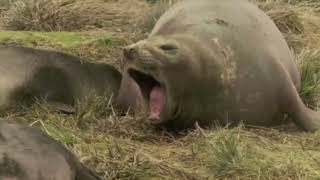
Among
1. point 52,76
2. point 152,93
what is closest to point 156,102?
point 152,93

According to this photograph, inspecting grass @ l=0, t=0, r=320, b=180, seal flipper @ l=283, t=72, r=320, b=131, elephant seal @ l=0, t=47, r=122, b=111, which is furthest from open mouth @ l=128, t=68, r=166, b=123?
seal flipper @ l=283, t=72, r=320, b=131

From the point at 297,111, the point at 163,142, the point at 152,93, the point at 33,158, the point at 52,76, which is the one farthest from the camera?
the point at 52,76

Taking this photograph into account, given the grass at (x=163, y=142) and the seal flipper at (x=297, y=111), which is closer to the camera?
the grass at (x=163, y=142)

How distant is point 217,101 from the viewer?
18.2ft

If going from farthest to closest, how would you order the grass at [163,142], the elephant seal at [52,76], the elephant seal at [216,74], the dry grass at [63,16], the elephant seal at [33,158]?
the dry grass at [63,16], the elephant seal at [52,76], the elephant seal at [216,74], the grass at [163,142], the elephant seal at [33,158]

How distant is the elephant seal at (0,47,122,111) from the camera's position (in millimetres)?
6133

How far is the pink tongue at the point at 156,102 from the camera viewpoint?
215 inches

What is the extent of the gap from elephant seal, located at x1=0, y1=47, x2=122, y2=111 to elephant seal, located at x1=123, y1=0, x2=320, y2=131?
606 millimetres

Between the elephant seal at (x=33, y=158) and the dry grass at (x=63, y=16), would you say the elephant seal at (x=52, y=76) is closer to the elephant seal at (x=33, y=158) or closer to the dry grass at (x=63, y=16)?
the dry grass at (x=63, y=16)

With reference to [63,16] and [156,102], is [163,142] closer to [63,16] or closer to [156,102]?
[156,102]

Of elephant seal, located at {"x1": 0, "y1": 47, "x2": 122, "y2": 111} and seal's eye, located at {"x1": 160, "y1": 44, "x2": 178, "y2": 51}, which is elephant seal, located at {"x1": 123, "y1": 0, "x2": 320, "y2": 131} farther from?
elephant seal, located at {"x1": 0, "y1": 47, "x2": 122, "y2": 111}

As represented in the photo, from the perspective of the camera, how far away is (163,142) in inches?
213

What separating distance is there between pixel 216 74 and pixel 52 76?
130 cm

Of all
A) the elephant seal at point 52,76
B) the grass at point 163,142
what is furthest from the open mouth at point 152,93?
the elephant seal at point 52,76
